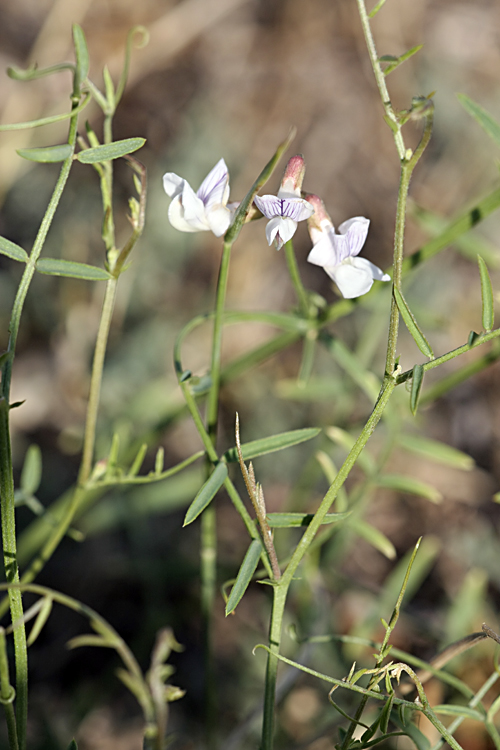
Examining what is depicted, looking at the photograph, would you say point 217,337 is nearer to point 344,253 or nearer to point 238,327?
point 344,253

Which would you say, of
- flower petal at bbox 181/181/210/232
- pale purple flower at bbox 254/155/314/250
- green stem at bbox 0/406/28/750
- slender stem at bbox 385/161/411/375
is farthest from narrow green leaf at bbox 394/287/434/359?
green stem at bbox 0/406/28/750

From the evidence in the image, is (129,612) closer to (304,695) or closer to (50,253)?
(304,695)

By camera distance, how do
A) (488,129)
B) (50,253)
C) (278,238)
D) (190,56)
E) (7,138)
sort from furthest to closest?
(190,56)
(50,253)
(7,138)
(488,129)
(278,238)

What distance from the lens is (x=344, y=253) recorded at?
0.69 meters

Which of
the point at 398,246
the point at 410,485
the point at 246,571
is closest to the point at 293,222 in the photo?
the point at 398,246

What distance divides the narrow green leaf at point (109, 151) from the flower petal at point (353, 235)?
214mm

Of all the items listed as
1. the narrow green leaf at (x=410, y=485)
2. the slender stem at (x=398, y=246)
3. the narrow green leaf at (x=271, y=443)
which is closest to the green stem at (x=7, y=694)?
the narrow green leaf at (x=271, y=443)

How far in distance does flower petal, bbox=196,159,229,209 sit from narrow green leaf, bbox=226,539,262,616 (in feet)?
1.11

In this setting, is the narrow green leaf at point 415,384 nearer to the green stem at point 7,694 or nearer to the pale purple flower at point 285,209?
the pale purple flower at point 285,209


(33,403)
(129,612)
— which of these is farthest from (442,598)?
(33,403)

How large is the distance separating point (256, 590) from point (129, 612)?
0.32 metres

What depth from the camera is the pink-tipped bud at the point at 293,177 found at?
0.66 meters

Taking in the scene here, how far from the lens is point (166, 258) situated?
2152mm

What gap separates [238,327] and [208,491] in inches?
62.5
